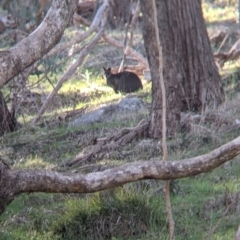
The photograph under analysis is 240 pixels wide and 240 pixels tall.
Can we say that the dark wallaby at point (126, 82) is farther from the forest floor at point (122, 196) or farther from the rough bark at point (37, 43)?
the rough bark at point (37, 43)

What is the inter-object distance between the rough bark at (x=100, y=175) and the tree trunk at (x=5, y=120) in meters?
6.18

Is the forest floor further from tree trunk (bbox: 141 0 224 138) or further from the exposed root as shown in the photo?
tree trunk (bbox: 141 0 224 138)

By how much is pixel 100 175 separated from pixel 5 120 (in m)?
6.40

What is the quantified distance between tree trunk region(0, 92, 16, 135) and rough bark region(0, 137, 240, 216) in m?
6.18

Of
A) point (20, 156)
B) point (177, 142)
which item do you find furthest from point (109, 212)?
point (20, 156)

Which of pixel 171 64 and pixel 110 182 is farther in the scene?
pixel 171 64

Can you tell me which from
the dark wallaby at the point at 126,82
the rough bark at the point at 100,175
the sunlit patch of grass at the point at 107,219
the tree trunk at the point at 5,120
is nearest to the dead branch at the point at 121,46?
the dark wallaby at the point at 126,82

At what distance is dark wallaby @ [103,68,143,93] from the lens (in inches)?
550

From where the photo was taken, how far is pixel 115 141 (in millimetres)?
9594

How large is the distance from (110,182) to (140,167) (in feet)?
0.70

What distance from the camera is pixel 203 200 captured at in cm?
739

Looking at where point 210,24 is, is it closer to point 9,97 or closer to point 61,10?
point 9,97

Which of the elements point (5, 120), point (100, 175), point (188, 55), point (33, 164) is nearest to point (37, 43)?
point (100, 175)

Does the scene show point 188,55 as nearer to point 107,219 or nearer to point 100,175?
point 107,219
